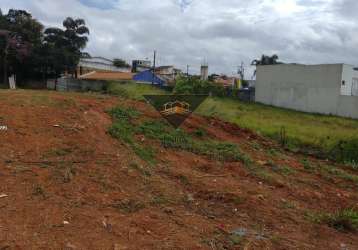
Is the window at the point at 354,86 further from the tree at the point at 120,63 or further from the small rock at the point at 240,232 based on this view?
the tree at the point at 120,63

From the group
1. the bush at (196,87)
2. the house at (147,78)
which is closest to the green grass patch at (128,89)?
the bush at (196,87)

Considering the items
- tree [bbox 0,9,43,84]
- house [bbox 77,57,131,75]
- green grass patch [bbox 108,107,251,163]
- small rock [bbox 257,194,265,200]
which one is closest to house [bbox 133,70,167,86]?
house [bbox 77,57,131,75]

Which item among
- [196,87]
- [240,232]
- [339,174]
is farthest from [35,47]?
Answer: [240,232]

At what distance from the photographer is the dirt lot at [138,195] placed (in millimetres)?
3695

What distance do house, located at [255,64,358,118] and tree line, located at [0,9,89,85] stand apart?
51.4 ft

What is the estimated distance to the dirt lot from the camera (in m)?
3.70

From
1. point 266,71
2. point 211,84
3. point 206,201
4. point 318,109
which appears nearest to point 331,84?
point 318,109

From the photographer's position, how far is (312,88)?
24.8 meters

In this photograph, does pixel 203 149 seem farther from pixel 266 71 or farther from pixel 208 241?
pixel 266 71

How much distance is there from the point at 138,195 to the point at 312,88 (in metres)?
22.1

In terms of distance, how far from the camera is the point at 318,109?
79.5ft

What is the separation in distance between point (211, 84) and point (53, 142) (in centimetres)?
2299

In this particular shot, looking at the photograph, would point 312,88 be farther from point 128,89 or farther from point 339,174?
point 339,174

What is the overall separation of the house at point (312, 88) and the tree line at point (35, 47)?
15.7 m
